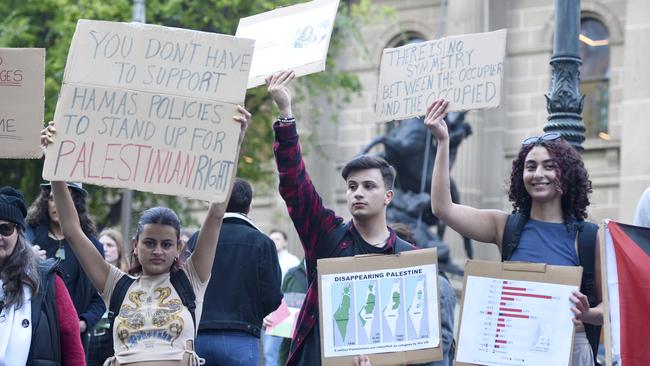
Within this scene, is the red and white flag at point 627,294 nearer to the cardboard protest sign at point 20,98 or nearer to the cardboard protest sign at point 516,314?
the cardboard protest sign at point 516,314

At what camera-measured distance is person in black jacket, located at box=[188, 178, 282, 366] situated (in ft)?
27.5

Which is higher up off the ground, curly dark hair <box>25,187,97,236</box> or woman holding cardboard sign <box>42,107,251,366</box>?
curly dark hair <box>25,187,97,236</box>

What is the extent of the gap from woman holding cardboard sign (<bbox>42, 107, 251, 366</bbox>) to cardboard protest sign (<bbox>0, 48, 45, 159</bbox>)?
1.70 feet

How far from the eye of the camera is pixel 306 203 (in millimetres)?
7262

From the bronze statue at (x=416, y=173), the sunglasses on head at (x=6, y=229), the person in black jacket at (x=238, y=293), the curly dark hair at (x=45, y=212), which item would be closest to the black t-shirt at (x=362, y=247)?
the person in black jacket at (x=238, y=293)

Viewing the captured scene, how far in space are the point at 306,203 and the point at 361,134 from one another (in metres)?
18.7

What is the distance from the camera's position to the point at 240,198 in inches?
345

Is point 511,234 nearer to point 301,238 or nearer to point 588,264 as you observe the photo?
point 588,264

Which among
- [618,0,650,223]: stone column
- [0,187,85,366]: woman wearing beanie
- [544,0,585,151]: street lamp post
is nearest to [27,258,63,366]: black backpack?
[0,187,85,366]: woman wearing beanie

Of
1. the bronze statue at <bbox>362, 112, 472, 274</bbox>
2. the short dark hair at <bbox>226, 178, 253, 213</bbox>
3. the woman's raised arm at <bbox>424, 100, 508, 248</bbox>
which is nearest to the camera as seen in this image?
the woman's raised arm at <bbox>424, 100, 508, 248</bbox>

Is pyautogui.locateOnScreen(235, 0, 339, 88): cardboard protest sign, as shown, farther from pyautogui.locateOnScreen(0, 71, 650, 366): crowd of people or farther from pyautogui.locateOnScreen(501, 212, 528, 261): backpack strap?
pyautogui.locateOnScreen(501, 212, 528, 261): backpack strap

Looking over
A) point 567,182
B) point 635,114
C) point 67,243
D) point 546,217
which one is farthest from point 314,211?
point 635,114

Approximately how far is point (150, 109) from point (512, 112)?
57.2 ft

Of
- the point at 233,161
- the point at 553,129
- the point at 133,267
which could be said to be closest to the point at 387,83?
the point at 233,161
